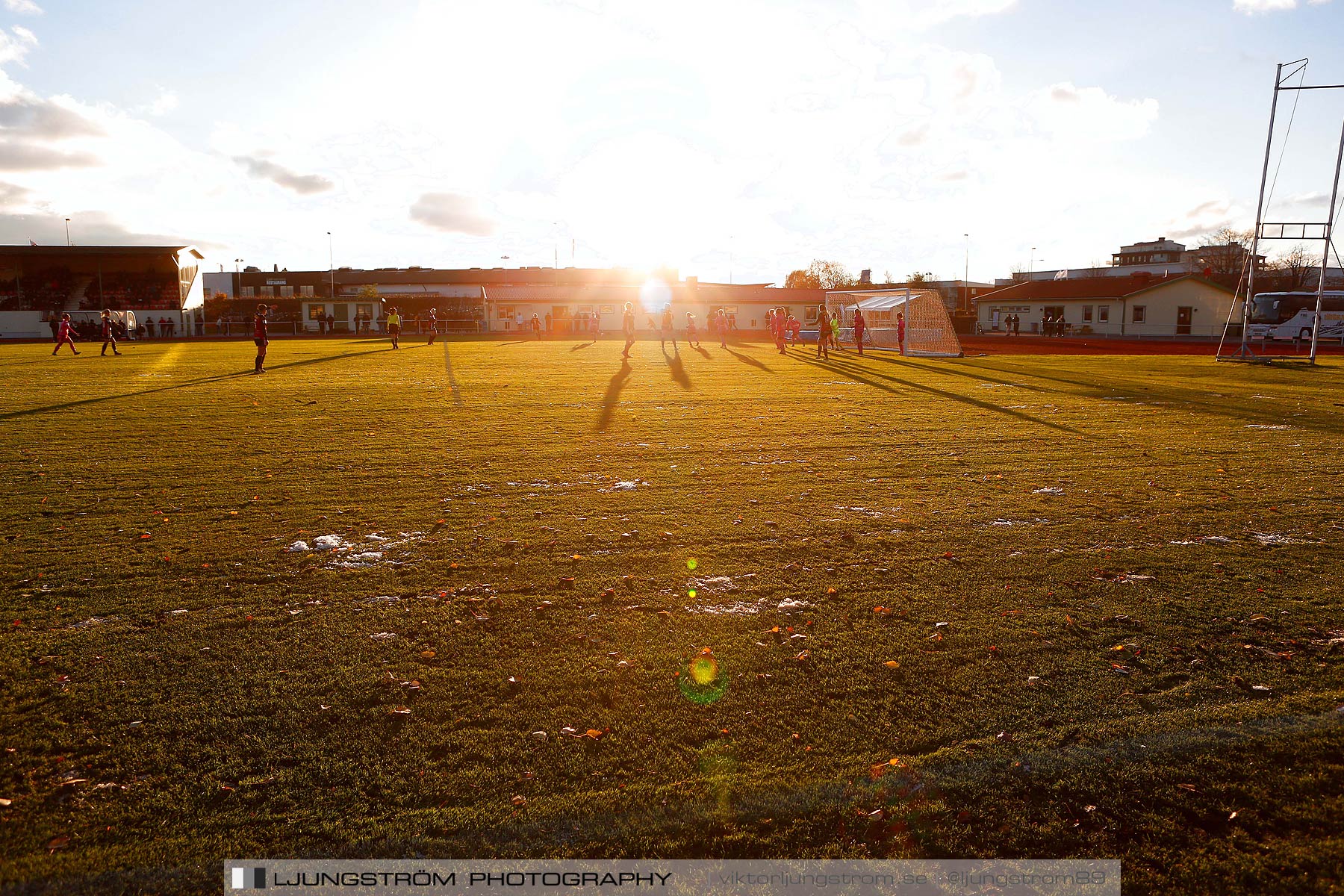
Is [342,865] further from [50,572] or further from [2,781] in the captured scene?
[50,572]

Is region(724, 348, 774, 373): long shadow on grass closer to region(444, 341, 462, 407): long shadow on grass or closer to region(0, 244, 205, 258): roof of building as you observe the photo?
region(444, 341, 462, 407): long shadow on grass

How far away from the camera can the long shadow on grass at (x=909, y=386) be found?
1372 cm

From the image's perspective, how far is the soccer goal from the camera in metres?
33.7

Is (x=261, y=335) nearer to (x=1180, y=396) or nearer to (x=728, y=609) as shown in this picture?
(x=728, y=609)

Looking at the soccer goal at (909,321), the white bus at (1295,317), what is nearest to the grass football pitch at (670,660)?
the soccer goal at (909,321)

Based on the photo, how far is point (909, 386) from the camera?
1989 cm

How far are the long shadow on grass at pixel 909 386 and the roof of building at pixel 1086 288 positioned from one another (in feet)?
132

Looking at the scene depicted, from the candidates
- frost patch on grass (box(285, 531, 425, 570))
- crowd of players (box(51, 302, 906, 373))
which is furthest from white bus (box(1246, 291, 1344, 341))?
frost patch on grass (box(285, 531, 425, 570))

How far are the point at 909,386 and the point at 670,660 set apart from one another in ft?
54.6

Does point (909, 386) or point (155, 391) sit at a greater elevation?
point (909, 386)

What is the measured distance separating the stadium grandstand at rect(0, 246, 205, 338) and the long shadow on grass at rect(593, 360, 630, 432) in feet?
163

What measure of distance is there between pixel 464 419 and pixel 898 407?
26.4ft

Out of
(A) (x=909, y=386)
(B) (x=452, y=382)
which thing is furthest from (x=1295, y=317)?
(B) (x=452, y=382)

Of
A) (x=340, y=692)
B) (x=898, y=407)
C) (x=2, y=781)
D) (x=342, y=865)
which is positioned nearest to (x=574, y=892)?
(x=342, y=865)
